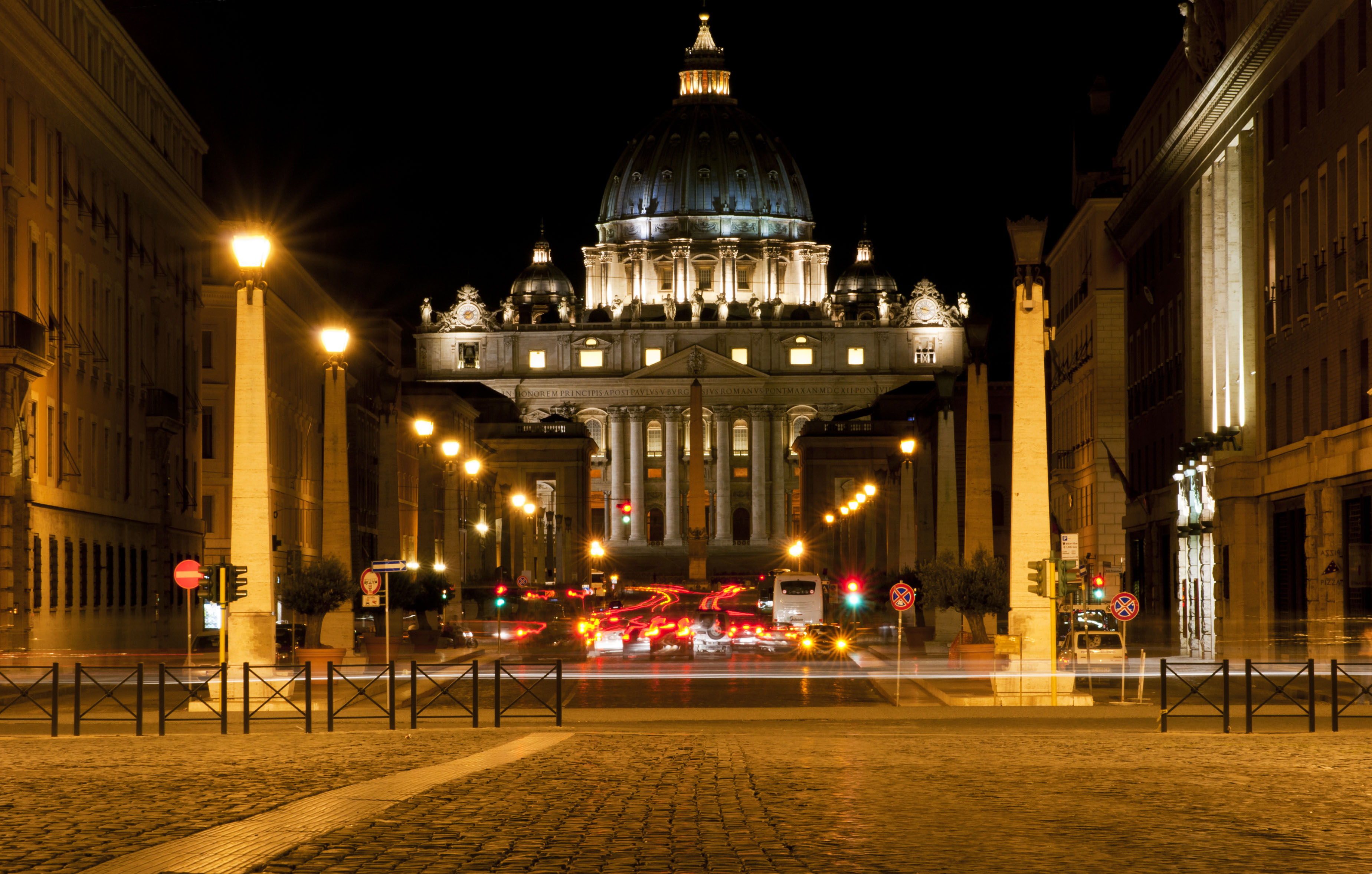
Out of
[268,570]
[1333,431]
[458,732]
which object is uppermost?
[1333,431]

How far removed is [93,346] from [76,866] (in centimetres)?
3920

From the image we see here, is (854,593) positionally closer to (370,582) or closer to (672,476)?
(370,582)

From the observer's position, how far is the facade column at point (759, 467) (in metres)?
197

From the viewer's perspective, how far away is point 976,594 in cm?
4166

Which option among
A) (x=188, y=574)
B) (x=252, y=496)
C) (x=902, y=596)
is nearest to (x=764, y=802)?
(x=252, y=496)

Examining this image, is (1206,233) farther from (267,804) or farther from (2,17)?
(267,804)

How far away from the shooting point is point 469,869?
11.5m

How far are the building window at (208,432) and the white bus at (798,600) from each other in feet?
64.0

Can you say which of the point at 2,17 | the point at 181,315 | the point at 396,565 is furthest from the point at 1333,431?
the point at 181,315

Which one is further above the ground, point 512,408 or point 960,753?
point 512,408

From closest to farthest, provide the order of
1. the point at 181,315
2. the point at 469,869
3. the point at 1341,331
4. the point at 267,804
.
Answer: the point at 469,869 → the point at 267,804 → the point at 1341,331 → the point at 181,315

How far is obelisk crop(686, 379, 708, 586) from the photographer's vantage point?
341 ft

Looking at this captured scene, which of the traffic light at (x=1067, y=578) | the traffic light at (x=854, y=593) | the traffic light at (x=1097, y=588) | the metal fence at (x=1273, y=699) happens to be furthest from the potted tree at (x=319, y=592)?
the traffic light at (x=854, y=593)

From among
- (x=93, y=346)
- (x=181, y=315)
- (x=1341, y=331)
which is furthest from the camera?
(x=181, y=315)
